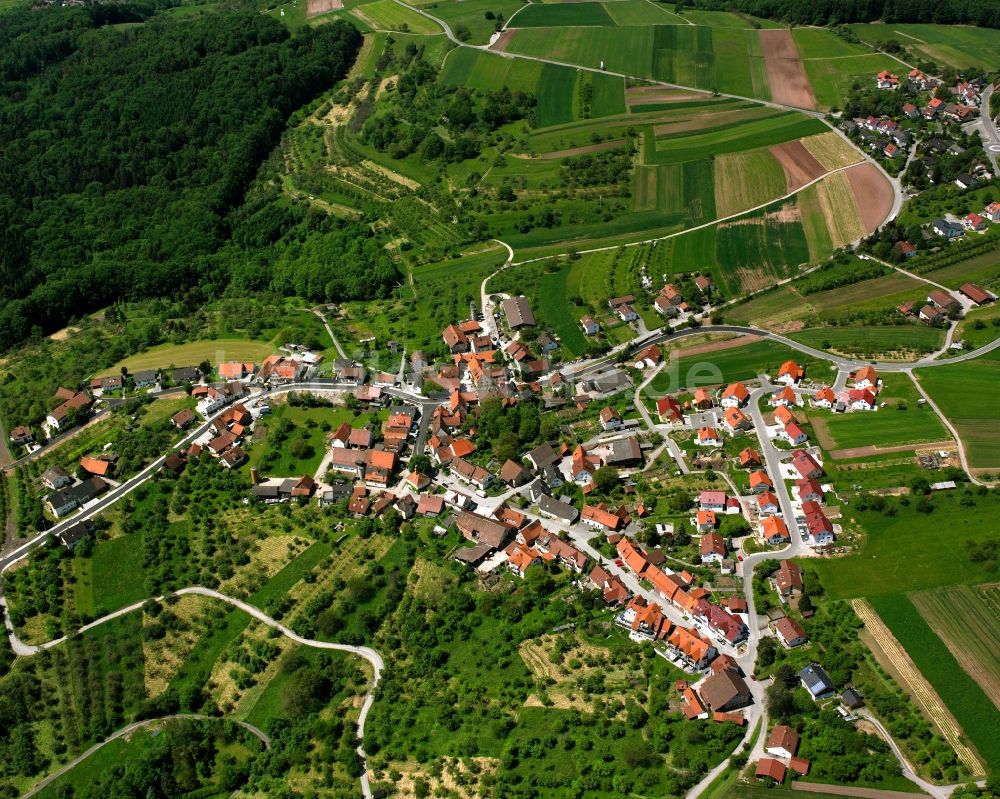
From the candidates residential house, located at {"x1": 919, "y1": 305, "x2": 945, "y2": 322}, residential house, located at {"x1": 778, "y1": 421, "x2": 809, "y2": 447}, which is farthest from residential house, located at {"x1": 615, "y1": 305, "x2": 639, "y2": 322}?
residential house, located at {"x1": 919, "y1": 305, "x2": 945, "y2": 322}

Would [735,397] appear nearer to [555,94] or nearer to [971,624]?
[971,624]

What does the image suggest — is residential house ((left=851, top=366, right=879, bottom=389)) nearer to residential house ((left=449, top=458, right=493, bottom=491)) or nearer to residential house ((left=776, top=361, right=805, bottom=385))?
residential house ((left=776, top=361, right=805, bottom=385))

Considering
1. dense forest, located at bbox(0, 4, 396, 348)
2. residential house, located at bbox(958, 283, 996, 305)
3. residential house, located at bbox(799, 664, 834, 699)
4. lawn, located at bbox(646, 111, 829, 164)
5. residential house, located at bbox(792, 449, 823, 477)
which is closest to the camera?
residential house, located at bbox(799, 664, 834, 699)

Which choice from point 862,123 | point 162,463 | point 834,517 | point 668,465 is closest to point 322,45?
point 862,123

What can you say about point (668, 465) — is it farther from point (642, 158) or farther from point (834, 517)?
point (642, 158)

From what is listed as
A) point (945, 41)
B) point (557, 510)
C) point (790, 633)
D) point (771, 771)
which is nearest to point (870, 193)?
point (945, 41)

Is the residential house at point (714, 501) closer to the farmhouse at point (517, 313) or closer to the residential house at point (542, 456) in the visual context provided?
the residential house at point (542, 456)
